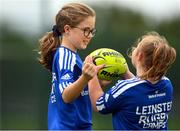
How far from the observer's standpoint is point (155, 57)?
4.81 metres

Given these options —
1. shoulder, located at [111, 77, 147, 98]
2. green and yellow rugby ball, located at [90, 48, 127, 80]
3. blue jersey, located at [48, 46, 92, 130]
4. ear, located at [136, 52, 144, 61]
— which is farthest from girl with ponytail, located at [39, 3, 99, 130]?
ear, located at [136, 52, 144, 61]

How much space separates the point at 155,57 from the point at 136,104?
34 cm

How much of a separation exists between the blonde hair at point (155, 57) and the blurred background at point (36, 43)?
6.08 meters

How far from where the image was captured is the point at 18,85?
12.7m

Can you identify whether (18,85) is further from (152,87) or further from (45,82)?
(152,87)

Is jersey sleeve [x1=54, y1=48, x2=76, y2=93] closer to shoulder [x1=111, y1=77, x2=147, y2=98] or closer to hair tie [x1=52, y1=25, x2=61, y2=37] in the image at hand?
hair tie [x1=52, y1=25, x2=61, y2=37]

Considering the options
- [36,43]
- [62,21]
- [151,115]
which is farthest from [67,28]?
[36,43]

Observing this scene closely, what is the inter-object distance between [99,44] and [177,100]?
5.05ft

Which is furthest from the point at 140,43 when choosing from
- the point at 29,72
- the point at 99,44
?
the point at 29,72

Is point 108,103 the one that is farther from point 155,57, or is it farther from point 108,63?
point 155,57

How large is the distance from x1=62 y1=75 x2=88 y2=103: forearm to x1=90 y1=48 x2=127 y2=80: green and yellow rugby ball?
265 mm

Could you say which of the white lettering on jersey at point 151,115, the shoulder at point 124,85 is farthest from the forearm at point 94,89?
the white lettering on jersey at point 151,115

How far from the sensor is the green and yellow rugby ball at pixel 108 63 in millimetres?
5023

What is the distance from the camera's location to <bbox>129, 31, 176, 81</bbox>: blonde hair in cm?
482
